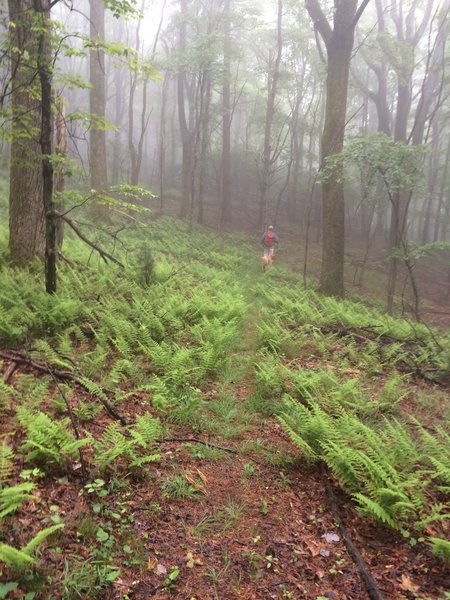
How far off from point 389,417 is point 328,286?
7.86 metres

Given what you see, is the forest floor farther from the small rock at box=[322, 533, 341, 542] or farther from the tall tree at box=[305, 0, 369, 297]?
the tall tree at box=[305, 0, 369, 297]

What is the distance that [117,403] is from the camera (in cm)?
Answer: 466

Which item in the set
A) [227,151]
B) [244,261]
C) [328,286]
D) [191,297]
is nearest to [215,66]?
[227,151]

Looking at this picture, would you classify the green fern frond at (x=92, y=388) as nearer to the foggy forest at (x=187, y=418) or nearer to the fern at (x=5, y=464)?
the foggy forest at (x=187, y=418)

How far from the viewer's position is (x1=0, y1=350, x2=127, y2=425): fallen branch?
4.28 metres

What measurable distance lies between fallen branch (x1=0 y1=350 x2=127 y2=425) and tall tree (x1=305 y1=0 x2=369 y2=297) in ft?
30.9

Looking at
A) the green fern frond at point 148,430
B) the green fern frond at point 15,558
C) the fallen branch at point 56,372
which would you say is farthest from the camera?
the fallen branch at point 56,372

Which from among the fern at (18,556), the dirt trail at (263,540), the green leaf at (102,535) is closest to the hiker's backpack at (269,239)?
the dirt trail at (263,540)

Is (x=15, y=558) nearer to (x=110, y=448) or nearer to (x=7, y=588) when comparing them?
(x=7, y=588)

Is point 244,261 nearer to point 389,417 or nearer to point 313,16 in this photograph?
point 313,16

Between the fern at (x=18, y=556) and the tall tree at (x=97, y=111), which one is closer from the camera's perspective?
the fern at (x=18, y=556)

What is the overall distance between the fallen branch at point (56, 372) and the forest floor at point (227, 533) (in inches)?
6.0

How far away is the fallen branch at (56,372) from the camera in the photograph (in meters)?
4.28

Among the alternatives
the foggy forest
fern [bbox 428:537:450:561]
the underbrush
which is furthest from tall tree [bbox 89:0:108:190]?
fern [bbox 428:537:450:561]
